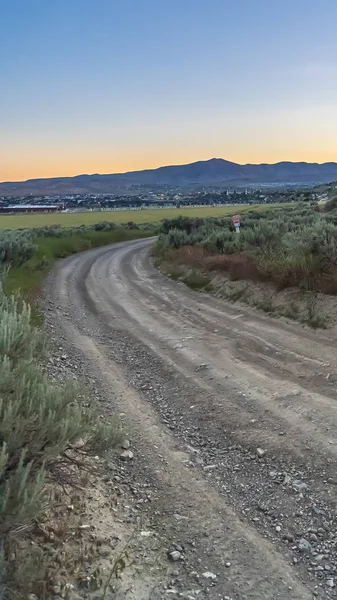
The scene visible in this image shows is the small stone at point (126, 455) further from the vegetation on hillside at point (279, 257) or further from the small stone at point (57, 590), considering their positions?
the vegetation on hillside at point (279, 257)

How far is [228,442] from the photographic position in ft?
17.8

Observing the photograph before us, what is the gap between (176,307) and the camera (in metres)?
12.7

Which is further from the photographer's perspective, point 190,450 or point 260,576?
point 190,450

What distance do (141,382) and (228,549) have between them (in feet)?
12.8

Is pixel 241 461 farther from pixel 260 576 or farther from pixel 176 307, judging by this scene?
pixel 176 307

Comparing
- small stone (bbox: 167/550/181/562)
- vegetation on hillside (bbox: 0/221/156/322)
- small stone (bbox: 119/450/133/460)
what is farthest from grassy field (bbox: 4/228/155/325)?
small stone (bbox: 167/550/181/562)

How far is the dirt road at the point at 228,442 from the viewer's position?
3.51 meters

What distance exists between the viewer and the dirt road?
3.51 meters

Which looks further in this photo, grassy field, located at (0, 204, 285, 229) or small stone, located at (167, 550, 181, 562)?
grassy field, located at (0, 204, 285, 229)

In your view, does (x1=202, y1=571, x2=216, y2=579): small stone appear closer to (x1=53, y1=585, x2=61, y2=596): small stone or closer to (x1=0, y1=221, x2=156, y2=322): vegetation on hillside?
(x1=53, y1=585, x2=61, y2=596): small stone

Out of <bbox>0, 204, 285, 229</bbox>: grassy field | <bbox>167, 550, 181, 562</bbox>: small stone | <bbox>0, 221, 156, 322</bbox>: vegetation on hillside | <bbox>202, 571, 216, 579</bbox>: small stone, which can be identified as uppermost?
<bbox>0, 204, 285, 229</bbox>: grassy field

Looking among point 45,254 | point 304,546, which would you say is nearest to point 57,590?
point 304,546

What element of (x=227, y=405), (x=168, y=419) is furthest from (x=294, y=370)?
(x=168, y=419)

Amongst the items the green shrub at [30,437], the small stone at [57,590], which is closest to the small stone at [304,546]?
the green shrub at [30,437]
